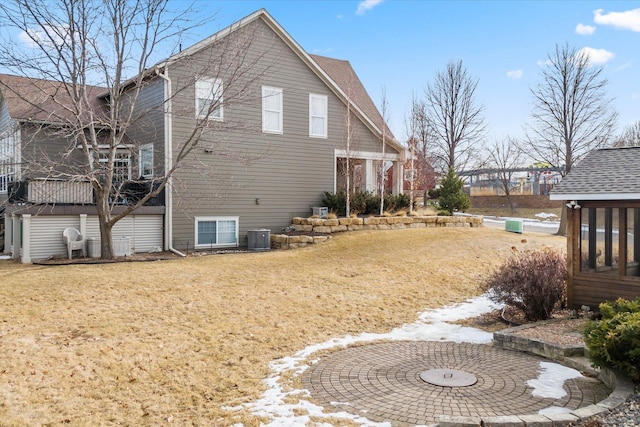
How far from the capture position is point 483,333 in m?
8.60

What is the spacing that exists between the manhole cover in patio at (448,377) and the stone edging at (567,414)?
1166mm

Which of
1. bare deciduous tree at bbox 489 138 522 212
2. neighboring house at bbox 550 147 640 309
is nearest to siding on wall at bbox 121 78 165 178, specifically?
neighboring house at bbox 550 147 640 309

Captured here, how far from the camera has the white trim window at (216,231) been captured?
16422 millimetres

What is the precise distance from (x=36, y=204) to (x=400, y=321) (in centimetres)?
1071

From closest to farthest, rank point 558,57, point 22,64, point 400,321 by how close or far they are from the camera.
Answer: point 400,321 < point 22,64 < point 558,57

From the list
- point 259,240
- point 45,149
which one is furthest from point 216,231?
point 45,149

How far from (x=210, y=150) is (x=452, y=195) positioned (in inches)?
465

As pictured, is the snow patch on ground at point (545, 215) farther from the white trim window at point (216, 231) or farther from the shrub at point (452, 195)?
the white trim window at point (216, 231)

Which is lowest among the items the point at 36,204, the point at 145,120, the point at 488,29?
the point at 36,204

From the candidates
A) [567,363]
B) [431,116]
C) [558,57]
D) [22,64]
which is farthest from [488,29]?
[431,116]

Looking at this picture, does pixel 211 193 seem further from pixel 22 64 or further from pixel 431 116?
pixel 431 116

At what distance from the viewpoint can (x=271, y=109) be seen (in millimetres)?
17719

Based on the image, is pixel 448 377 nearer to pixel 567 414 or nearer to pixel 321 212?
pixel 567 414

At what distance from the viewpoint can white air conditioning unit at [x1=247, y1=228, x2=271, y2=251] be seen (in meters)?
16.5
